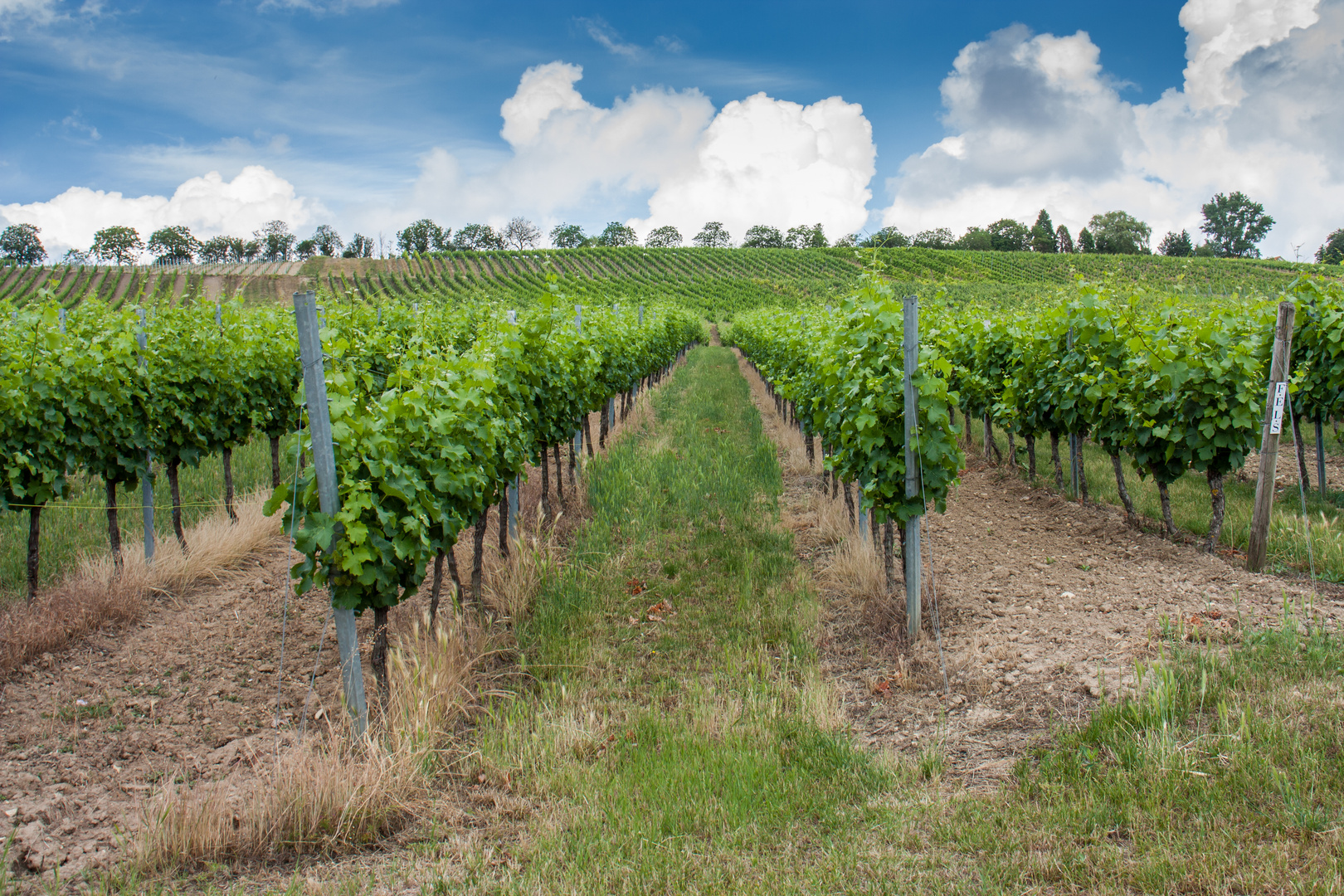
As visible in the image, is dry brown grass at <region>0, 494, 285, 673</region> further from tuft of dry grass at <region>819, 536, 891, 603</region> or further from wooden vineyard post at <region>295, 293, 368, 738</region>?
tuft of dry grass at <region>819, 536, 891, 603</region>

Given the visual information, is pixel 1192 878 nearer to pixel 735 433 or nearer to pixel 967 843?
pixel 967 843

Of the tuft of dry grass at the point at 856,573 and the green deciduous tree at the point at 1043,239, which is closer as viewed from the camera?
the tuft of dry grass at the point at 856,573

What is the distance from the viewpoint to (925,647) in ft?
15.6

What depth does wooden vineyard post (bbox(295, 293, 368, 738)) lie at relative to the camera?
11.8 ft

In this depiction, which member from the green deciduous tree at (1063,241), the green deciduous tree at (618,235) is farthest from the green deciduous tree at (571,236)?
the green deciduous tree at (1063,241)

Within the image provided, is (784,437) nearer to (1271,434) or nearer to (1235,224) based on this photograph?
(1271,434)

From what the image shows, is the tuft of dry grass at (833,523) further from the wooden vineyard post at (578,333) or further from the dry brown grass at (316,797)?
the dry brown grass at (316,797)

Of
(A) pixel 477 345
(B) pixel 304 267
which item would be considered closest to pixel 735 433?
(A) pixel 477 345

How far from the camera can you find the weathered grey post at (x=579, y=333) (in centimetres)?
905

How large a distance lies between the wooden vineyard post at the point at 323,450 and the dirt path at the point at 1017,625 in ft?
8.98

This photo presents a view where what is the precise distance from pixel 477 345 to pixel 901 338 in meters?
3.53

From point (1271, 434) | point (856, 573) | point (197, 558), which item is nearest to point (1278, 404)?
point (1271, 434)

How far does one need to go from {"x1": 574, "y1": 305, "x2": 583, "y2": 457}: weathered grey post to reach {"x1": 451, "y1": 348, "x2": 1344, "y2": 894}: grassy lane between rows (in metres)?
4.74

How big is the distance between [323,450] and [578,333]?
5.16 metres
